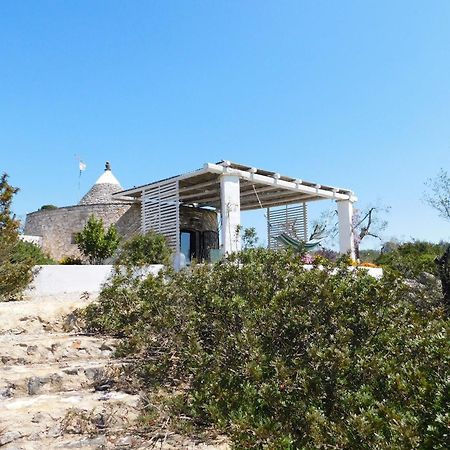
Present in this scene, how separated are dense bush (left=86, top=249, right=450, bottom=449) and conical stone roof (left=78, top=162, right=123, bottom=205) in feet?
54.7

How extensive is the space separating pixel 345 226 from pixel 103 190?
1091cm

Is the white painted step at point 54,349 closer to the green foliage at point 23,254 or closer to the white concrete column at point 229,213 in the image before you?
the green foliage at point 23,254

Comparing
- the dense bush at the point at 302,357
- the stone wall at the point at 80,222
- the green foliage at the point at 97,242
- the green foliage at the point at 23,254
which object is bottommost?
the dense bush at the point at 302,357

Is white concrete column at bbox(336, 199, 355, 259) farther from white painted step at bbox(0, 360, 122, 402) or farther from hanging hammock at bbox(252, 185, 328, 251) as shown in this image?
white painted step at bbox(0, 360, 122, 402)

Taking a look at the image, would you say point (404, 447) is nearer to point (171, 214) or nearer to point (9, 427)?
point (9, 427)

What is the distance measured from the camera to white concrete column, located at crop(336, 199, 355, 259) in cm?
1667

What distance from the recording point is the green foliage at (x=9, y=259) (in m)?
8.16

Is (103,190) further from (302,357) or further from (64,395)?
(302,357)

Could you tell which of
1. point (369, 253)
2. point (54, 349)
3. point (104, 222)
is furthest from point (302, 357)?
point (369, 253)

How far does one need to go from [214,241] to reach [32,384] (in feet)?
52.9

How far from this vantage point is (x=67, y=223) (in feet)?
63.1

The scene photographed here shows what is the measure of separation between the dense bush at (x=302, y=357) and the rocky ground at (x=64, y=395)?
349 millimetres

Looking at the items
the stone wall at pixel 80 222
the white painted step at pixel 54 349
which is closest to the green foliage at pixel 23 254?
the white painted step at pixel 54 349

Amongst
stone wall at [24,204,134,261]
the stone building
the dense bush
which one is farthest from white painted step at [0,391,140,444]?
stone wall at [24,204,134,261]
